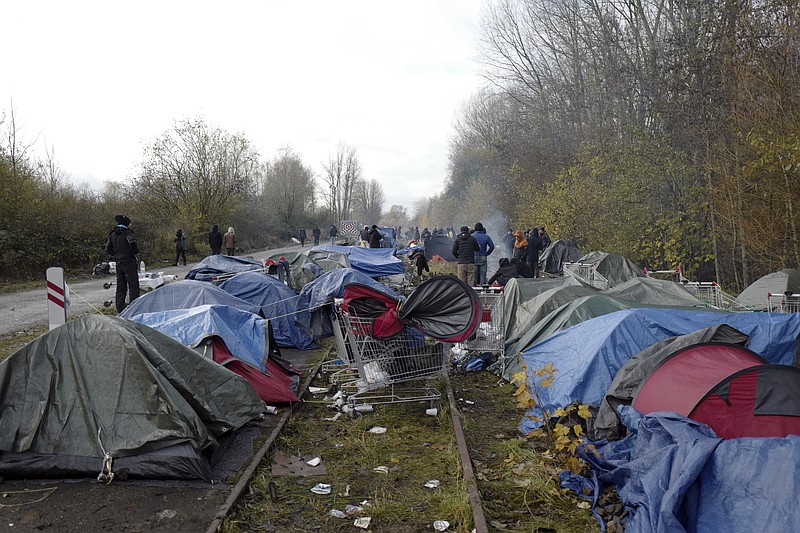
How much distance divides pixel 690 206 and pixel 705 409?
13.1 meters

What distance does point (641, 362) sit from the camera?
5684 mm

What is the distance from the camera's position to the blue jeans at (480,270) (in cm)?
1741

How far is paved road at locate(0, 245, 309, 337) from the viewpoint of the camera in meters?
12.7

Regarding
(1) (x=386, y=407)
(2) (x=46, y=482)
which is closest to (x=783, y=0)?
(1) (x=386, y=407)

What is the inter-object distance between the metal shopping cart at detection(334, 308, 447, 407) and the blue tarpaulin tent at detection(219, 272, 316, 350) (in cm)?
427

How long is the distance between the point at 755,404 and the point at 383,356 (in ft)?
12.5

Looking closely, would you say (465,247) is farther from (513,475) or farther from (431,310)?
(513,475)

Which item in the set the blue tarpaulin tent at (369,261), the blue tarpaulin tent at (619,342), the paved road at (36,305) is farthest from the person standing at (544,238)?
the blue tarpaulin tent at (619,342)

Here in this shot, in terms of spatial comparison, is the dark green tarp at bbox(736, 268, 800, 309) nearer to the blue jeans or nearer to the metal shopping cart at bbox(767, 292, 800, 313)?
the metal shopping cart at bbox(767, 292, 800, 313)

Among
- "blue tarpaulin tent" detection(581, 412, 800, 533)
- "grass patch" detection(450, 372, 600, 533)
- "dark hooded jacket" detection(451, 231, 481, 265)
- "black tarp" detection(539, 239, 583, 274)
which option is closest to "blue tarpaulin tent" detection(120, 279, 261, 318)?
"grass patch" detection(450, 372, 600, 533)

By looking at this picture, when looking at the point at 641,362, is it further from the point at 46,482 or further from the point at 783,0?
the point at 783,0

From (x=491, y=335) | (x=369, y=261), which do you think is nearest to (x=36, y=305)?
(x=369, y=261)

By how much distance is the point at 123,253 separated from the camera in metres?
12.7

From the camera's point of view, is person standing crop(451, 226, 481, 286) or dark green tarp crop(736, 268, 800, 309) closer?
dark green tarp crop(736, 268, 800, 309)
